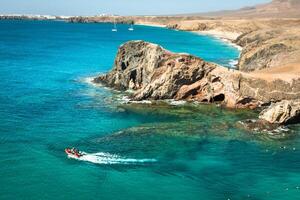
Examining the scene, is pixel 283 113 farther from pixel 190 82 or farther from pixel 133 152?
pixel 133 152

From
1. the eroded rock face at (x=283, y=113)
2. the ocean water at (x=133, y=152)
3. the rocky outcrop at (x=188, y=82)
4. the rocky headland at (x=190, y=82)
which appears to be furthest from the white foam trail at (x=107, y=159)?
the rocky outcrop at (x=188, y=82)

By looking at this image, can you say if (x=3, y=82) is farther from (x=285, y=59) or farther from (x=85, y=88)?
(x=285, y=59)

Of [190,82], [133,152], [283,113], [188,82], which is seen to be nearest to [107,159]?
[133,152]

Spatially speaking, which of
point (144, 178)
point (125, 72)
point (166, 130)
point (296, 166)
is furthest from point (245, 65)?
point (144, 178)

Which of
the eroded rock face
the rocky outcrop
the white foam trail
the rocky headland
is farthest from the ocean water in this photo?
the rocky outcrop

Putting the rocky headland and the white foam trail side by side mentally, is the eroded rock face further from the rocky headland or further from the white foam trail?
the white foam trail

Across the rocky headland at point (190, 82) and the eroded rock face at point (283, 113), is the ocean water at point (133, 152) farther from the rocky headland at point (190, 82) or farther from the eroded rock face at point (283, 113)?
the rocky headland at point (190, 82)
